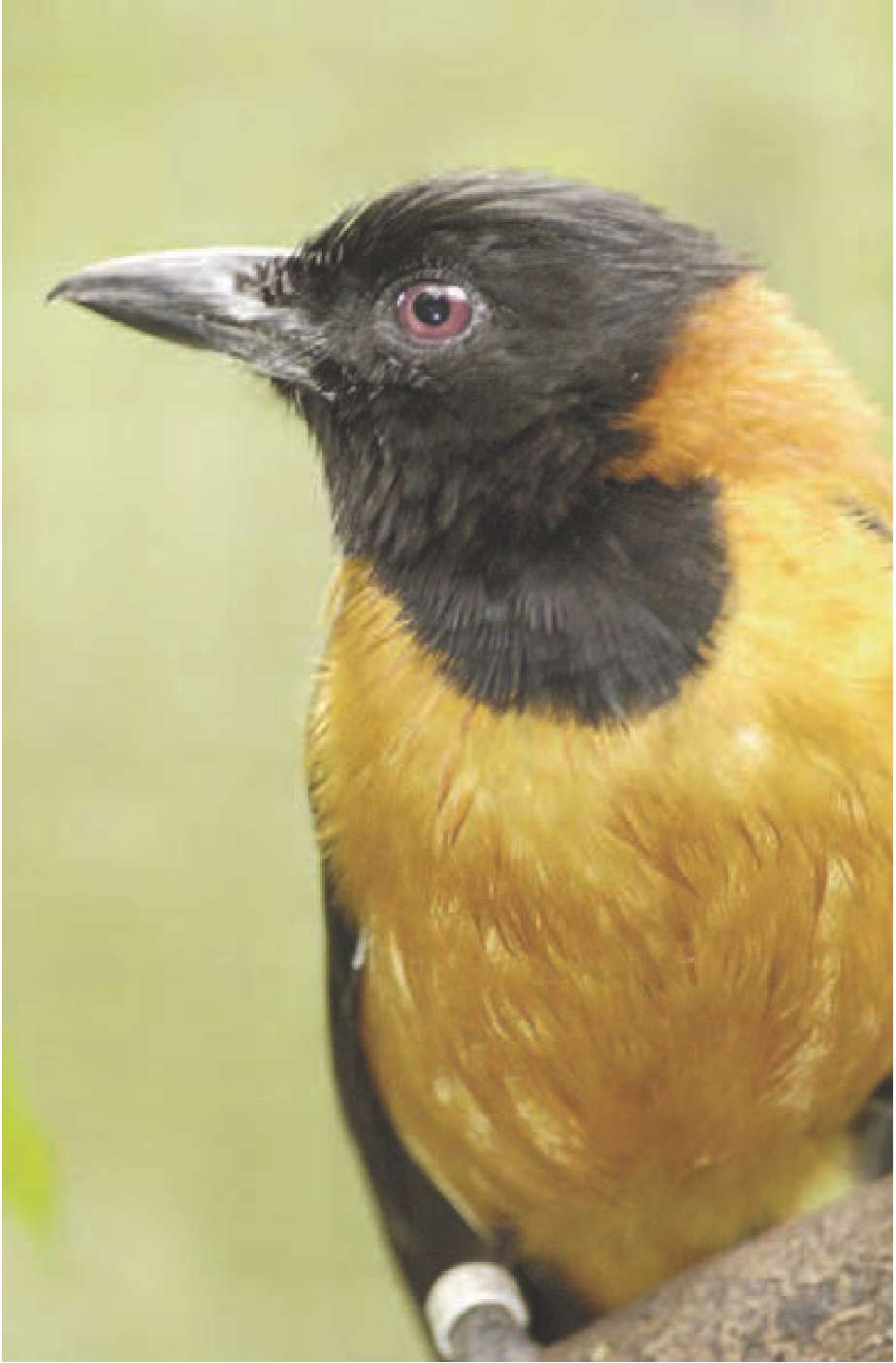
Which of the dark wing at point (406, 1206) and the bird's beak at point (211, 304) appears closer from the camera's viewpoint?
the bird's beak at point (211, 304)

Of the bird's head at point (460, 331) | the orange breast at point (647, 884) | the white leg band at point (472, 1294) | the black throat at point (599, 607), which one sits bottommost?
the white leg band at point (472, 1294)

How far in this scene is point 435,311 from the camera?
2812 millimetres

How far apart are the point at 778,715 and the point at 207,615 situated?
2928 mm

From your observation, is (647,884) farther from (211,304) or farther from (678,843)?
(211,304)

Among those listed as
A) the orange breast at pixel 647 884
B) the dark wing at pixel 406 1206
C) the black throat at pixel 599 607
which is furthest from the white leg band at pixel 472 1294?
the black throat at pixel 599 607

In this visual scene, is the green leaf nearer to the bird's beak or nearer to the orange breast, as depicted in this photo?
the orange breast

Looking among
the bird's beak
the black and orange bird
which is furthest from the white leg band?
the bird's beak

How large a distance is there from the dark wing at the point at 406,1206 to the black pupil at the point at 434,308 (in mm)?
871

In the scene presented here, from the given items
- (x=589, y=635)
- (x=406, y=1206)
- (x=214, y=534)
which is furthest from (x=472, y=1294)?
(x=214, y=534)

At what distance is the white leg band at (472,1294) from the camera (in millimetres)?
3408

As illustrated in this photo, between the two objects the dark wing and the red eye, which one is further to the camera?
the dark wing

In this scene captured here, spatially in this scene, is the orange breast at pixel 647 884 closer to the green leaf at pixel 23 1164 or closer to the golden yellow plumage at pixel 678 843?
the golden yellow plumage at pixel 678 843

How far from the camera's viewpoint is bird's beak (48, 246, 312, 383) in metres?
2.84

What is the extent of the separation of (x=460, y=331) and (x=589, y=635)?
0.40 meters
